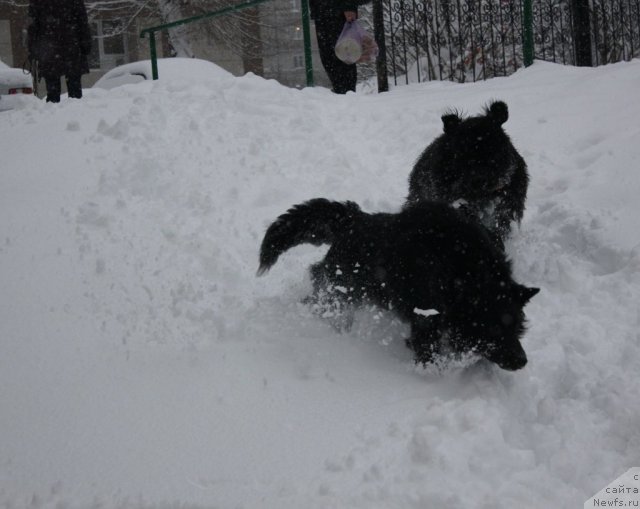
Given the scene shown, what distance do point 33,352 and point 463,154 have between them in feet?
10.3

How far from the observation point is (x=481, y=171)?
4918 mm

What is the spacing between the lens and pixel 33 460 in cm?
280

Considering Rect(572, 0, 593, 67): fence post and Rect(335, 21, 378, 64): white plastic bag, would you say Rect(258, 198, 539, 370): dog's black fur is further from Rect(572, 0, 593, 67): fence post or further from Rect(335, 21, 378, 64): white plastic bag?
Rect(572, 0, 593, 67): fence post

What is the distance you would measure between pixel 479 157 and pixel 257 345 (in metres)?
2.28

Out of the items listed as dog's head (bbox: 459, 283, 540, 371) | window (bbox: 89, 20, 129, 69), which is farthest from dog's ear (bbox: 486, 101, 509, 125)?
window (bbox: 89, 20, 129, 69)

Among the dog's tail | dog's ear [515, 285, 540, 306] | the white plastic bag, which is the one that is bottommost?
dog's ear [515, 285, 540, 306]

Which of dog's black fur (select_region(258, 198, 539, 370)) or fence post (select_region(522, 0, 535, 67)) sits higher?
fence post (select_region(522, 0, 535, 67))

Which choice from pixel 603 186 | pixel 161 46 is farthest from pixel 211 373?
pixel 161 46

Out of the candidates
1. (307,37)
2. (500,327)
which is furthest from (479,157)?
(307,37)

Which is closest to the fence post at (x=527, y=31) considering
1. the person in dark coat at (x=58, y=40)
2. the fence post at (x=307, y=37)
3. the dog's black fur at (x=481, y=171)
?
the fence post at (x=307, y=37)

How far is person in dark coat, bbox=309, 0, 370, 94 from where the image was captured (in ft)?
30.8

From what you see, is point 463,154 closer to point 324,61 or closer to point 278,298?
point 278,298

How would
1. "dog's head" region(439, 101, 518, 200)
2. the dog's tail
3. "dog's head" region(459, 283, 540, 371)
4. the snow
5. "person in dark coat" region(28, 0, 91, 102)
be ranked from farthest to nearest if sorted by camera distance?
"person in dark coat" region(28, 0, 91, 102) → "dog's head" region(439, 101, 518, 200) → the dog's tail → "dog's head" region(459, 283, 540, 371) → the snow

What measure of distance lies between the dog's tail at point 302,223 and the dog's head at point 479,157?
116cm
